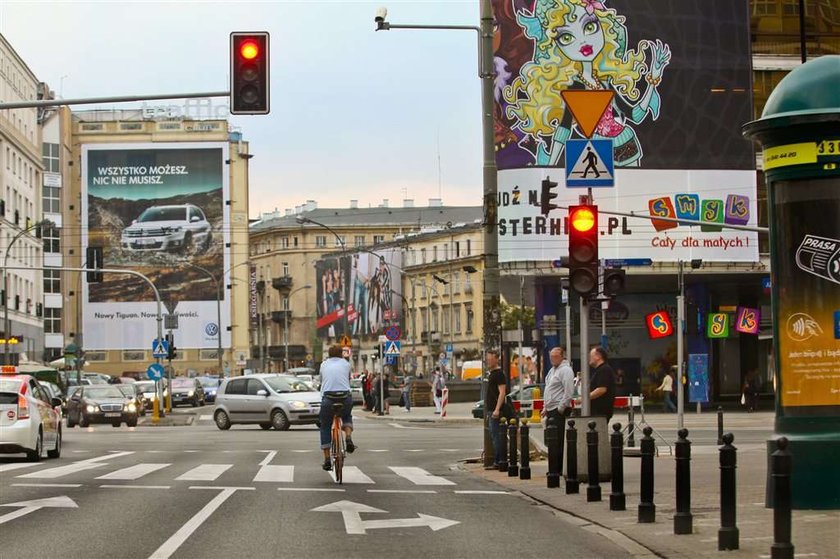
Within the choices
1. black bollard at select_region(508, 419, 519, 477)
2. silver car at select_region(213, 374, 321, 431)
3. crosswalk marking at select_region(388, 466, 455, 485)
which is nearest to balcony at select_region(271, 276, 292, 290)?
silver car at select_region(213, 374, 321, 431)

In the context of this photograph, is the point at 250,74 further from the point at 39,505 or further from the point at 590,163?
the point at 39,505

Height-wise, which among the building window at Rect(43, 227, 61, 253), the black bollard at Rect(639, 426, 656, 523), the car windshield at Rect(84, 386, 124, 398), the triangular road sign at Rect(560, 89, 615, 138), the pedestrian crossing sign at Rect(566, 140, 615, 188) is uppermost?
the building window at Rect(43, 227, 61, 253)

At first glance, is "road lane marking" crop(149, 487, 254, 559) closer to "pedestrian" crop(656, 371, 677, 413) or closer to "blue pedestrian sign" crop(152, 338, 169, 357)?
"blue pedestrian sign" crop(152, 338, 169, 357)

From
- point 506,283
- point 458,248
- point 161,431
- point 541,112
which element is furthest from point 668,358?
point 458,248

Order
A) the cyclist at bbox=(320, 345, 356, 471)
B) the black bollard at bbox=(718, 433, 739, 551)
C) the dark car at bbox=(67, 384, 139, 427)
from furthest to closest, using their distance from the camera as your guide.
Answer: the dark car at bbox=(67, 384, 139, 427) < the cyclist at bbox=(320, 345, 356, 471) < the black bollard at bbox=(718, 433, 739, 551)

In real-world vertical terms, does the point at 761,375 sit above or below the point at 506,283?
below

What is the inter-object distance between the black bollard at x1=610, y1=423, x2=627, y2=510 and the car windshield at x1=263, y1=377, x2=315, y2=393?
2917cm

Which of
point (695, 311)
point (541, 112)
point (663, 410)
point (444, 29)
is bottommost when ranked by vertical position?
point (663, 410)

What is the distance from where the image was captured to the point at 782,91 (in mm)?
13984

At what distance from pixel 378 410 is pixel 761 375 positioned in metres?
16.3

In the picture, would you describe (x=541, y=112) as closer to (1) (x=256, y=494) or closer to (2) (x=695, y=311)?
(2) (x=695, y=311)

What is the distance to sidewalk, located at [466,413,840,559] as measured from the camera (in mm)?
11297

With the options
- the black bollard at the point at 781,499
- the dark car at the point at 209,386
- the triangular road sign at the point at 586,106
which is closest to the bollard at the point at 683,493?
the black bollard at the point at 781,499

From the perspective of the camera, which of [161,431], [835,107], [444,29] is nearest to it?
[835,107]
